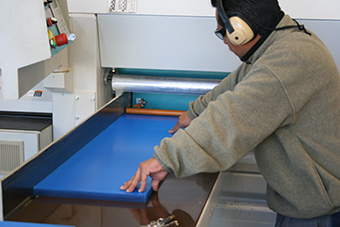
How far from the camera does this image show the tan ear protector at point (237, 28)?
925 mm

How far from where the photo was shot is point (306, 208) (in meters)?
0.95

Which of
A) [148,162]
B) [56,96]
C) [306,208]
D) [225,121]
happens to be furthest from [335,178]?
[56,96]

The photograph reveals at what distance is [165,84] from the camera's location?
1851 millimetres

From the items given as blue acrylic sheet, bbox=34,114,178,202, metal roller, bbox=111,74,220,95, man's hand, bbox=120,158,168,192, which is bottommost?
blue acrylic sheet, bbox=34,114,178,202

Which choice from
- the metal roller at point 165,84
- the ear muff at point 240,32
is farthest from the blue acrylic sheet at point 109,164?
the ear muff at point 240,32

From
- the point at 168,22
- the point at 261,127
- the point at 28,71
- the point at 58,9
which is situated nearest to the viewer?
the point at 261,127

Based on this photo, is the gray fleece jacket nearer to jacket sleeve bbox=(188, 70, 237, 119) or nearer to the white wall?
jacket sleeve bbox=(188, 70, 237, 119)

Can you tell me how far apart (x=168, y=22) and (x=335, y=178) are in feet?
3.73

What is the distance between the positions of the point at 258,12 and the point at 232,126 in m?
0.33

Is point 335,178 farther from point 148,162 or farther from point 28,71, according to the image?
point 28,71

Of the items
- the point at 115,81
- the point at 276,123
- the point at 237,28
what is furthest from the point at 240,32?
the point at 115,81

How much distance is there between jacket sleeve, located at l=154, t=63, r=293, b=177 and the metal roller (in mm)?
954

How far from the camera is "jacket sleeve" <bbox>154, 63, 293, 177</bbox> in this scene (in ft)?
2.74

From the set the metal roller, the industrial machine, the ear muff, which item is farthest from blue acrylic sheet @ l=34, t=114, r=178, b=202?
the ear muff
